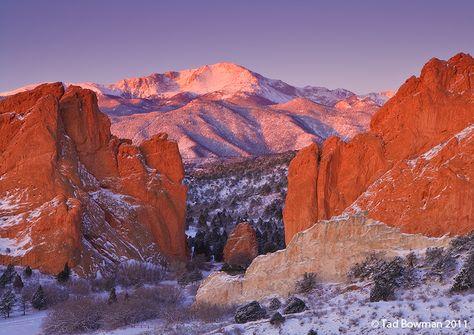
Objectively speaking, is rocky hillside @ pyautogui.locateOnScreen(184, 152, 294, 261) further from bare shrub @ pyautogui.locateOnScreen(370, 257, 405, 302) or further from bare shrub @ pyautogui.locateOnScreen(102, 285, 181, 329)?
bare shrub @ pyautogui.locateOnScreen(370, 257, 405, 302)

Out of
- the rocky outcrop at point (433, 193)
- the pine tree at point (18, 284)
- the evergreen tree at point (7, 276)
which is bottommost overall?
the pine tree at point (18, 284)

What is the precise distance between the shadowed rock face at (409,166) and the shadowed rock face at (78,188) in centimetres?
1524

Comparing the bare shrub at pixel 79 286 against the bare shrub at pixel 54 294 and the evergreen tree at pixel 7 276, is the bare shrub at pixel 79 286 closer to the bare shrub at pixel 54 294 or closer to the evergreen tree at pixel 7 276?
the bare shrub at pixel 54 294

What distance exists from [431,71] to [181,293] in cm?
1860

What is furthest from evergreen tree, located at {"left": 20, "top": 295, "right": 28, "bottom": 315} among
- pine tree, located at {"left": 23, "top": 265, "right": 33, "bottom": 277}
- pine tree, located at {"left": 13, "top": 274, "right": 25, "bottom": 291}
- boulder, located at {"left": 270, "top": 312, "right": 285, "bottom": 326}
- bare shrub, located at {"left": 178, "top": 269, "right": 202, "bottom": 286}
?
boulder, located at {"left": 270, "top": 312, "right": 285, "bottom": 326}

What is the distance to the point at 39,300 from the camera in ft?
107

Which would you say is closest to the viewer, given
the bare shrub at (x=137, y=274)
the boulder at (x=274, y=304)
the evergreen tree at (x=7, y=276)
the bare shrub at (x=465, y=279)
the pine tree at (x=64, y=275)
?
the bare shrub at (x=465, y=279)

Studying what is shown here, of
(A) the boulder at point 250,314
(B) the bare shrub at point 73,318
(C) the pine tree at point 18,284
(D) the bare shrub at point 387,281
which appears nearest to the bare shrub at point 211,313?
(A) the boulder at point 250,314

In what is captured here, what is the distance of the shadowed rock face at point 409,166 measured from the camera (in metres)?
24.2

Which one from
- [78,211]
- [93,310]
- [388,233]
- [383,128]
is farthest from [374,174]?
[78,211]

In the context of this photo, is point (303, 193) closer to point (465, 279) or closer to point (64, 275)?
point (465, 279)

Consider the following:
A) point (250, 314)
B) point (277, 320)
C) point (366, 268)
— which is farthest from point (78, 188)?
point (277, 320)

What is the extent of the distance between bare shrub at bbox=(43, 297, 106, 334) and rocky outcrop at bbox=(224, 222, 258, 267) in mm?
19253

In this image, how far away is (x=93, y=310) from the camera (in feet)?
95.5
